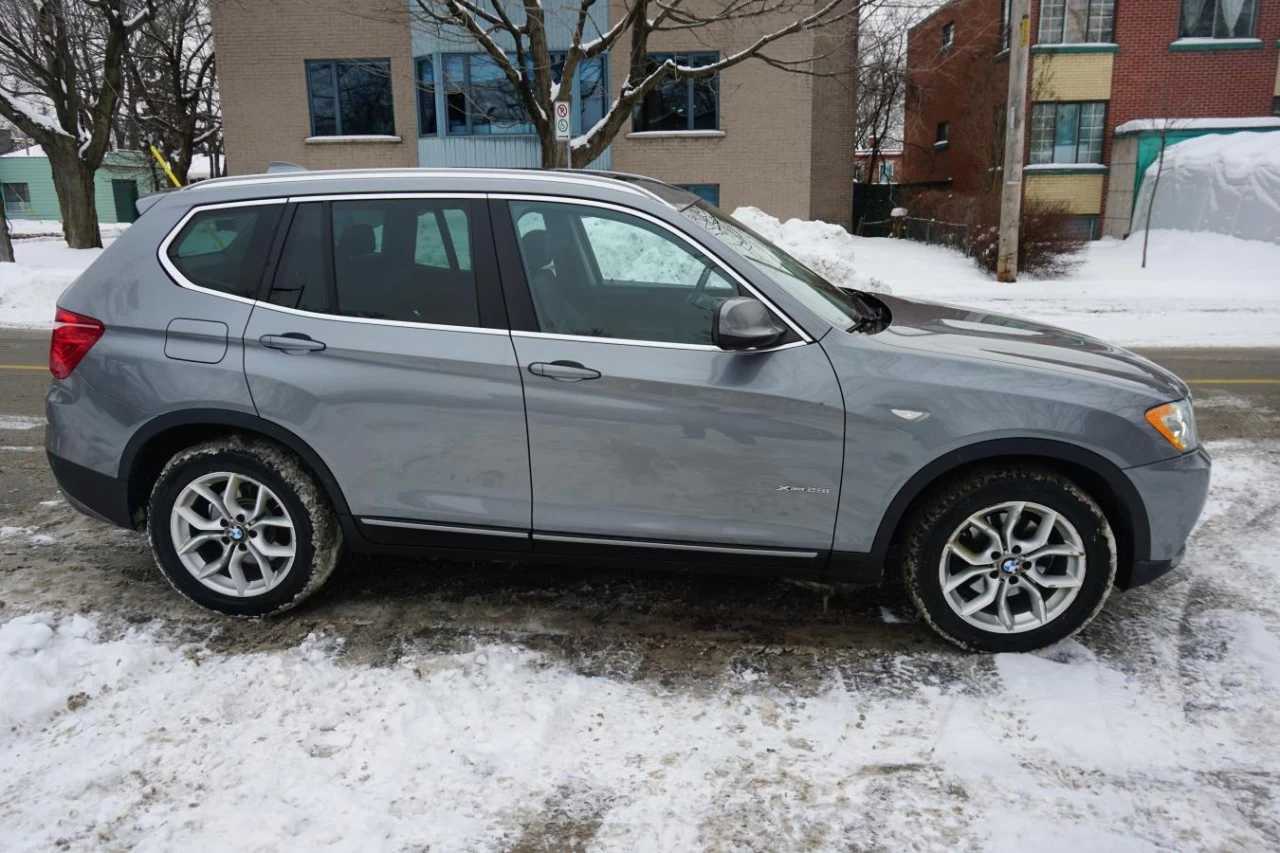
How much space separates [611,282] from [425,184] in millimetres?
827

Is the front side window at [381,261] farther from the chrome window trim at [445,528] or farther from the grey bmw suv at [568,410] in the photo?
the chrome window trim at [445,528]

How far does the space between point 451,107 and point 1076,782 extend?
869 inches

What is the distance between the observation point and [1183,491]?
11.8 feet

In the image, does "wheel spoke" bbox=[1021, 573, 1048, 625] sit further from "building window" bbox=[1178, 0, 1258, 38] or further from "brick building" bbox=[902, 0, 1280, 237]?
"building window" bbox=[1178, 0, 1258, 38]

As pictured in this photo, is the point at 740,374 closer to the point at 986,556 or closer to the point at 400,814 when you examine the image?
the point at 986,556

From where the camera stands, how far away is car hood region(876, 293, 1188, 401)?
3.65 metres

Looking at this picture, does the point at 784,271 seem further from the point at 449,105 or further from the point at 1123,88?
the point at 1123,88

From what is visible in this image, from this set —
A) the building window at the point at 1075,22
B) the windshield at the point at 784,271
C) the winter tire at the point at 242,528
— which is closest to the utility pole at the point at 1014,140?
the building window at the point at 1075,22

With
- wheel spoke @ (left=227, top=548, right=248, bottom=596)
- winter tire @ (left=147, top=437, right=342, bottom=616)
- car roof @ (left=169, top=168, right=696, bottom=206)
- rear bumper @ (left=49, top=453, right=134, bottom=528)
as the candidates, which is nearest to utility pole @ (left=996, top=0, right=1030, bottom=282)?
car roof @ (left=169, top=168, right=696, bottom=206)

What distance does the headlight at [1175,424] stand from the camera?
358 cm

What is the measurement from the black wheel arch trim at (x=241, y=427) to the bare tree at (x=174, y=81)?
29.9 metres

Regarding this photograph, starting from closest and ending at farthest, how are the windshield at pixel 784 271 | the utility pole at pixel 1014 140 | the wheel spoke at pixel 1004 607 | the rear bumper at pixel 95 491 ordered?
the wheel spoke at pixel 1004 607 < the windshield at pixel 784 271 < the rear bumper at pixel 95 491 < the utility pole at pixel 1014 140

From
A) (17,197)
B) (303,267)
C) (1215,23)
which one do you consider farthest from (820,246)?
(17,197)

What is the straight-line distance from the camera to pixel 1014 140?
1561 cm
